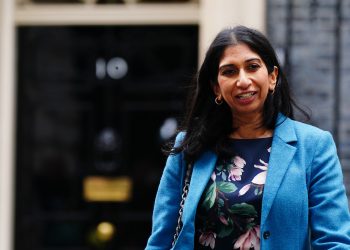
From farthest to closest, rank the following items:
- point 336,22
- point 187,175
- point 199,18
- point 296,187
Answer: point 199,18, point 336,22, point 187,175, point 296,187

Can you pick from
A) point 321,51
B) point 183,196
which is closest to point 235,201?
point 183,196

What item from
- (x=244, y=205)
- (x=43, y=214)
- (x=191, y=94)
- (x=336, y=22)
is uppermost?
(x=336, y=22)

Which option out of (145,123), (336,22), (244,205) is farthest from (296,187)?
(145,123)

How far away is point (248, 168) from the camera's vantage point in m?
2.93

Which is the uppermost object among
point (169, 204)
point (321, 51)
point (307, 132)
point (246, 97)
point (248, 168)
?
point (321, 51)

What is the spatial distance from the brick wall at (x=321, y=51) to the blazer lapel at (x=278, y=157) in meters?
2.72

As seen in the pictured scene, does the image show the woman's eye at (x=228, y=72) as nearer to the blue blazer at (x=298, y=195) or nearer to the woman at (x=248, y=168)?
the woman at (x=248, y=168)

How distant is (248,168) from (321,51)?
2923 mm

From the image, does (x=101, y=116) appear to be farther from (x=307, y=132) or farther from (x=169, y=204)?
(x=307, y=132)

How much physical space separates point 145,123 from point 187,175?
318 cm

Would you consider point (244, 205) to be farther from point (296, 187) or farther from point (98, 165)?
point (98, 165)

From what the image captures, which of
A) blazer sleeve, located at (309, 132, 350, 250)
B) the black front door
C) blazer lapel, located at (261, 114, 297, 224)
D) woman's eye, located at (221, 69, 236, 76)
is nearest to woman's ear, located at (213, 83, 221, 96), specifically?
woman's eye, located at (221, 69, 236, 76)

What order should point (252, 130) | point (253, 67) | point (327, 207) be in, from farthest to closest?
point (252, 130) → point (253, 67) → point (327, 207)

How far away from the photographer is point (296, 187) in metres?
2.83
